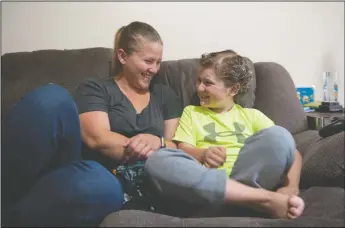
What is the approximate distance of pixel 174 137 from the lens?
129cm

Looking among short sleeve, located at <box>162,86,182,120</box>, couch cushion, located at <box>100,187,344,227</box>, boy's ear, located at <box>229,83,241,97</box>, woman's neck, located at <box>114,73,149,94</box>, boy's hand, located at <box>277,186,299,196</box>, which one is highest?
woman's neck, located at <box>114,73,149,94</box>

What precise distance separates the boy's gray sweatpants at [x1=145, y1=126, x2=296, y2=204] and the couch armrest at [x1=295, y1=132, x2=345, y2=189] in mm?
112

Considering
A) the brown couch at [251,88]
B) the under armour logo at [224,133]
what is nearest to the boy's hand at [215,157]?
the under armour logo at [224,133]

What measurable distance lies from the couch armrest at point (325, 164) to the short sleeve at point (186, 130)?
0.36 m

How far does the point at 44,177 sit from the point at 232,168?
1.61 ft

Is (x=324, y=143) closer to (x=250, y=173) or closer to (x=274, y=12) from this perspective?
(x=250, y=173)

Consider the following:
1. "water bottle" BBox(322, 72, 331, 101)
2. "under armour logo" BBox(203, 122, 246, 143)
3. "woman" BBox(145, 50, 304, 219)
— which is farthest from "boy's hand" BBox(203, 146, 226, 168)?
"water bottle" BBox(322, 72, 331, 101)

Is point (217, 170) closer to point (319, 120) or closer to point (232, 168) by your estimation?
point (232, 168)

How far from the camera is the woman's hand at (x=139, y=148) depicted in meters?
1.10

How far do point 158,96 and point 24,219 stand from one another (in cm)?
68

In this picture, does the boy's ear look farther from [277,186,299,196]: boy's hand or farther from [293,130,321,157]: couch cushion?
[277,186,299,196]: boy's hand

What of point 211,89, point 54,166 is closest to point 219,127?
point 211,89

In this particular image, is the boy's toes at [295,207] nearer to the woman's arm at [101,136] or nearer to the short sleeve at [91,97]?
the woman's arm at [101,136]

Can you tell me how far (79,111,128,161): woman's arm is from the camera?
115 cm
